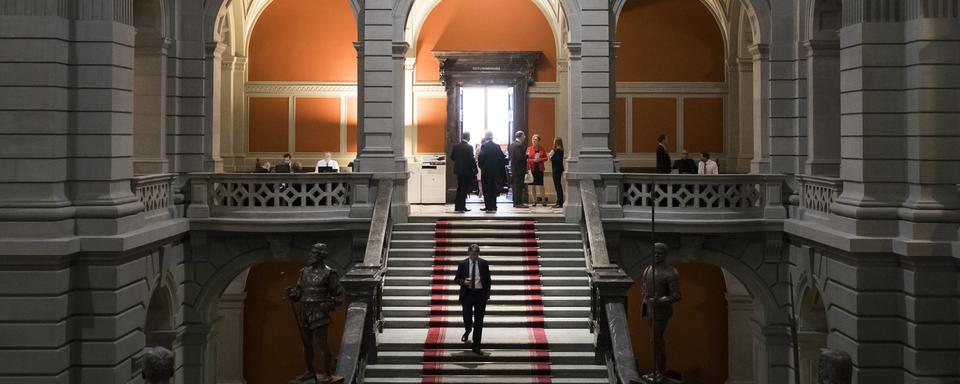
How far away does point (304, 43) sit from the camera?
93.4ft

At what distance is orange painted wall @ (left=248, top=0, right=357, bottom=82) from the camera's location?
93.0ft

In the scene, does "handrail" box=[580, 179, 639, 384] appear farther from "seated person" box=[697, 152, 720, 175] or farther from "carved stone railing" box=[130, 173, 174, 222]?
"carved stone railing" box=[130, 173, 174, 222]

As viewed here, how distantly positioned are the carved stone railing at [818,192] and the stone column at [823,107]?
0.39 meters

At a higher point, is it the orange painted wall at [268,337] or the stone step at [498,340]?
the stone step at [498,340]

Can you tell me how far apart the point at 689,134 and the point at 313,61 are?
31.9 ft

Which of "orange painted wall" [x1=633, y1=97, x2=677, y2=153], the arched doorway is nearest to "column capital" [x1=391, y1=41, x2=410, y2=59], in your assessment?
the arched doorway

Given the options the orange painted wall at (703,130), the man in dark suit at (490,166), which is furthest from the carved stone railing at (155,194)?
the orange painted wall at (703,130)

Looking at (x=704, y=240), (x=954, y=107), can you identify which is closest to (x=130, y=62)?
(x=704, y=240)

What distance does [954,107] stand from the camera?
15242 mm

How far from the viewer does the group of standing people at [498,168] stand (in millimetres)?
22375

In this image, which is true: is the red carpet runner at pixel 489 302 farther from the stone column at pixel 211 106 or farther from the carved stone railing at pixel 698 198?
the stone column at pixel 211 106

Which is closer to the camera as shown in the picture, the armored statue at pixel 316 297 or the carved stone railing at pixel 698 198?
the armored statue at pixel 316 297

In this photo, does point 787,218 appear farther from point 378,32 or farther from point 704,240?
point 378,32

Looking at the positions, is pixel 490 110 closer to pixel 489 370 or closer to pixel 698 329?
pixel 698 329
